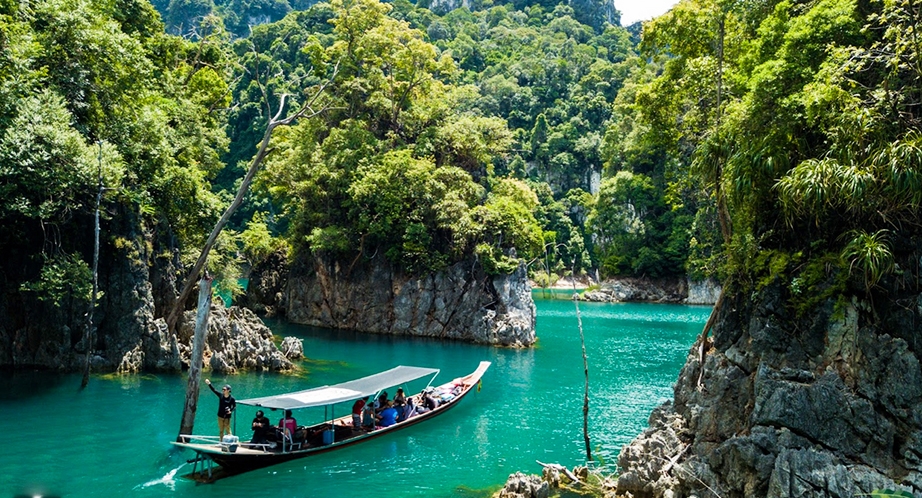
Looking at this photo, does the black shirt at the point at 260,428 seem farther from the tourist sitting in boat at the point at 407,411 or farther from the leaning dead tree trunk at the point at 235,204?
the leaning dead tree trunk at the point at 235,204

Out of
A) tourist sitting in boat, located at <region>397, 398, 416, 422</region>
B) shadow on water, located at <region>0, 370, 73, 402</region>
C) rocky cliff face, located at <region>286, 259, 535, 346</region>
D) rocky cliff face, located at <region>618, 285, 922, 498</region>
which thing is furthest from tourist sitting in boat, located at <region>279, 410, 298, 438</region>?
rocky cliff face, located at <region>286, 259, 535, 346</region>

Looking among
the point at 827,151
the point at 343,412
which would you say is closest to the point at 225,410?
the point at 343,412

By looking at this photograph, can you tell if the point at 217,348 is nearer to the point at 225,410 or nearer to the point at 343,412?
the point at 343,412

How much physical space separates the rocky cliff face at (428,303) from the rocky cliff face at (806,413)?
28.5 meters

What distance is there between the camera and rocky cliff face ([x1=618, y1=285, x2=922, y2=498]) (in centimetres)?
1312

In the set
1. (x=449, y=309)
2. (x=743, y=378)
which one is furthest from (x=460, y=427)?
(x=449, y=309)

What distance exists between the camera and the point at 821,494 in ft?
42.1

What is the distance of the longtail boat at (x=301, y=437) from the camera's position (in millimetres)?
17016

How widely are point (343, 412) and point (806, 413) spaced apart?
55.5 ft

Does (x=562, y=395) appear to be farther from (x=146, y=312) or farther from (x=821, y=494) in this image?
(x=146, y=312)

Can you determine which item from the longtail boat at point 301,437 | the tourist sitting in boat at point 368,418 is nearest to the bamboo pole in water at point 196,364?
the longtail boat at point 301,437

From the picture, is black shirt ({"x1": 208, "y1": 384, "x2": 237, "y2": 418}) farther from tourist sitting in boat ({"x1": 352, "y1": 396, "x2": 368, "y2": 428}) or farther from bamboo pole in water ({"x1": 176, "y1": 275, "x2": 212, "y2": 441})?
tourist sitting in boat ({"x1": 352, "y1": 396, "x2": 368, "y2": 428})

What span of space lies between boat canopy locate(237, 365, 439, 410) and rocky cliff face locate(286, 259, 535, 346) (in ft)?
64.2

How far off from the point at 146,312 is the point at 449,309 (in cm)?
2275
